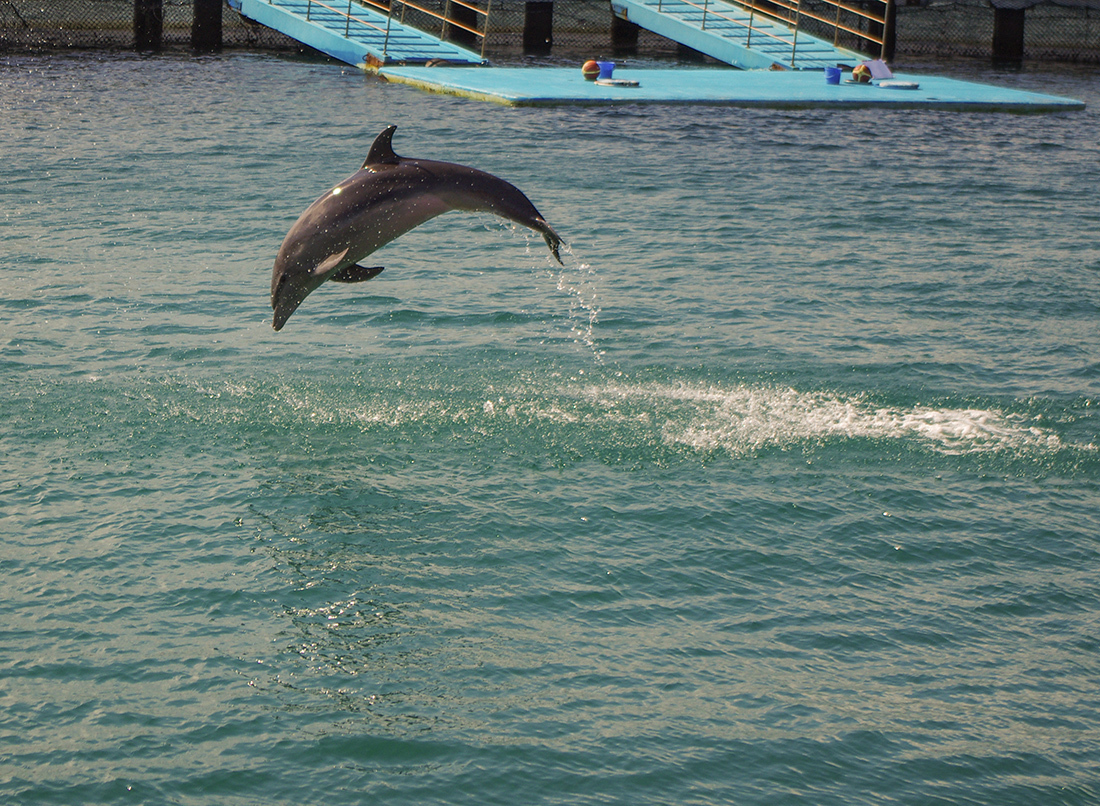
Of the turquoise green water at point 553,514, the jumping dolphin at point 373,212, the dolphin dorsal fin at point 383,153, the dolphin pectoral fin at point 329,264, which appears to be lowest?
the turquoise green water at point 553,514

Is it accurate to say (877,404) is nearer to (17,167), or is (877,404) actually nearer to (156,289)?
(156,289)

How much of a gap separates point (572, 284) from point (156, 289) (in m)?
4.19

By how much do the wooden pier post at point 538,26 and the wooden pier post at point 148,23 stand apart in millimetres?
10422

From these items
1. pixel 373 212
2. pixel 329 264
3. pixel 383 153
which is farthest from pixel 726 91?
pixel 329 264

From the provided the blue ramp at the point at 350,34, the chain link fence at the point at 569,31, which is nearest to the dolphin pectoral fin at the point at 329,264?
the blue ramp at the point at 350,34

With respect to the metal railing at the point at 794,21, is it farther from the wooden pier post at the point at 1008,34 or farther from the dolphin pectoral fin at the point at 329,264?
the dolphin pectoral fin at the point at 329,264

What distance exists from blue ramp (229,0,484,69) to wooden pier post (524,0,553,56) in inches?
220

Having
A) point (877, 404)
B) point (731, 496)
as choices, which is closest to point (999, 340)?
point (877, 404)

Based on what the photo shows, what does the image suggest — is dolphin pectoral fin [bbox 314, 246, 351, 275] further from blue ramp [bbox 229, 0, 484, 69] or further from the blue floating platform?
blue ramp [bbox 229, 0, 484, 69]

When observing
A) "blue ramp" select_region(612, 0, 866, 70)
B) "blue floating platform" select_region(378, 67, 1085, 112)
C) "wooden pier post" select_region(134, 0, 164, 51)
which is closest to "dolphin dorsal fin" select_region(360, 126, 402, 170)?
"blue floating platform" select_region(378, 67, 1085, 112)

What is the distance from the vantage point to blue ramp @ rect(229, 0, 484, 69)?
33.6 m

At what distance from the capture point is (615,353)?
39.6 feet

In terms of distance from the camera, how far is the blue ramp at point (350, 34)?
33.6 metres

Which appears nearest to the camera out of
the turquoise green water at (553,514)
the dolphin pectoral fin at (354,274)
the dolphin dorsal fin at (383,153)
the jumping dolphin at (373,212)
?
the turquoise green water at (553,514)
